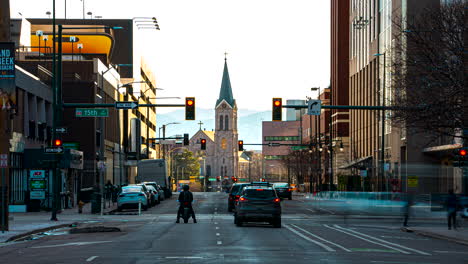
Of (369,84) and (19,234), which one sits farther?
(369,84)

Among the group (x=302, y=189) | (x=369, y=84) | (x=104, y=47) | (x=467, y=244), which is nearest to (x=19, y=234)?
(x=467, y=244)

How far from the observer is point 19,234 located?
27.5 m

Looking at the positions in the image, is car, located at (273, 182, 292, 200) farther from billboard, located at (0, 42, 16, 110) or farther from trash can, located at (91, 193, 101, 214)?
billboard, located at (0, 42, 16, 110)

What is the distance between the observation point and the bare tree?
30672 millimetres

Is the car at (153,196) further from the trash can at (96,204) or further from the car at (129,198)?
the trash can at (96,204)

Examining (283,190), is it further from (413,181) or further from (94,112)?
(94,112)

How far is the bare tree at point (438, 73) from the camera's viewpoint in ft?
101

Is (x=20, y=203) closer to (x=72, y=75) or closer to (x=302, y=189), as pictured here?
(x=72, y=75)

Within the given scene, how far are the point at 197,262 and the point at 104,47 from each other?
256ft

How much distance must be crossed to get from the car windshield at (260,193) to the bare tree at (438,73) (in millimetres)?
6058

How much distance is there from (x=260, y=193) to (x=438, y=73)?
817 cm

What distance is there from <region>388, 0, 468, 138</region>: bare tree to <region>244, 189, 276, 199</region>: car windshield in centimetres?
606

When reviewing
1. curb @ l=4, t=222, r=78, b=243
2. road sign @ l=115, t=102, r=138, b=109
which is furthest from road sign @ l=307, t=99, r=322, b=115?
curb @ l=4, t=222, r=78, b=243

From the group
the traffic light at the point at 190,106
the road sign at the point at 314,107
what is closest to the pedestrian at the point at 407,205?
the road sign at the point at 314,107
